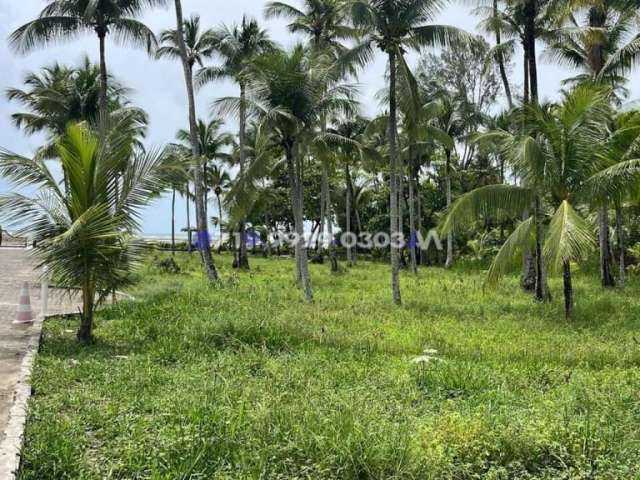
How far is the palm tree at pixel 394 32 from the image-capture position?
46.0 feet

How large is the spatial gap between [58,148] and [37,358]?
3.06 m

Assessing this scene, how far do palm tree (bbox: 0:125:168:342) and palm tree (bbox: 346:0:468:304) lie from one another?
7.70 meters

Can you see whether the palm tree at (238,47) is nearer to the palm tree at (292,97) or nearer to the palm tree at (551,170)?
the palm tree at (292,97)

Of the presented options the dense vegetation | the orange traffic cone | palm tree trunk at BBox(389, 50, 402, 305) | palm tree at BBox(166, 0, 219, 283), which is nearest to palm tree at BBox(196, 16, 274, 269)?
the dense vegetation

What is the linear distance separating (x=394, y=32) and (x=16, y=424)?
1264 cm

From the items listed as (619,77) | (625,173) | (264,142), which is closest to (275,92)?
(264,142)

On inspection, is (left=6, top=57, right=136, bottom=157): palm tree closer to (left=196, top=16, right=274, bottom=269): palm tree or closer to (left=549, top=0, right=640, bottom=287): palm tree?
(left=196, top=16, right=274, bottom=269): palm tree

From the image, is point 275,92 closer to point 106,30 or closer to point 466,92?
point 106,30

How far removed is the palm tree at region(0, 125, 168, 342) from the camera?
8.05 m

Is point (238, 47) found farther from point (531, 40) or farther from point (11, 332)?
point (11, 332)

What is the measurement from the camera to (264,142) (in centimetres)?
1555

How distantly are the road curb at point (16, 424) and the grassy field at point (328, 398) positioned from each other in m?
0.10

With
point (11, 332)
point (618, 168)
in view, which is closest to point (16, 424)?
point (11, 332)

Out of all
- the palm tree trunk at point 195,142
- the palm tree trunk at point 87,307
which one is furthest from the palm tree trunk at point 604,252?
the palm tree trunk at point 87,307
